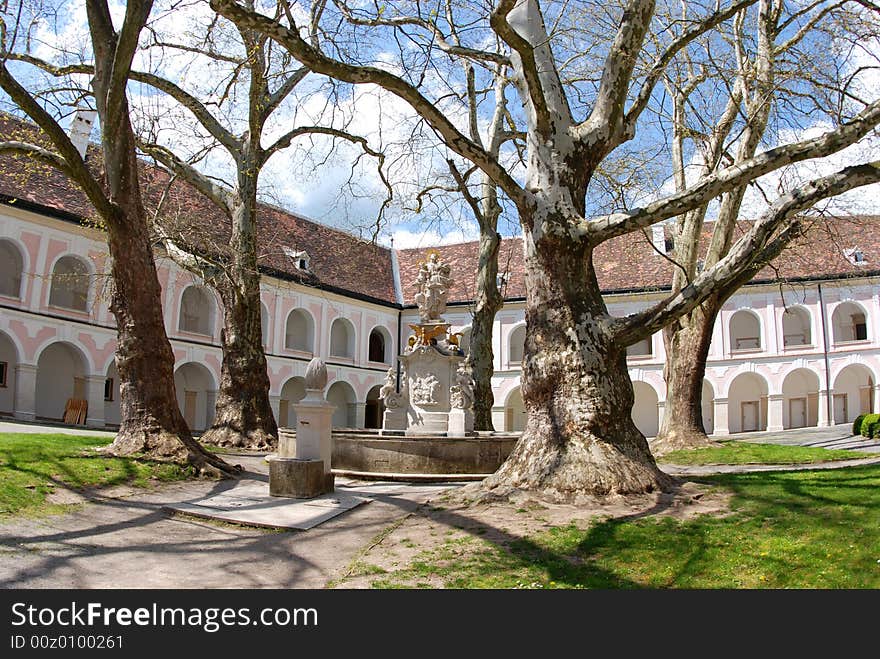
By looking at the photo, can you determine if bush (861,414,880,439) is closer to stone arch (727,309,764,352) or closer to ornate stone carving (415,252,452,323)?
stone arch (727,309,764,352)

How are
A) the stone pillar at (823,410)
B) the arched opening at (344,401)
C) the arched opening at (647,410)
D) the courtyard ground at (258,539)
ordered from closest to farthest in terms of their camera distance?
the courtyard ground at (258,539) < the stone pillar at (823,410) < the arched opening at (344,401) < the arched opening at (647,410)

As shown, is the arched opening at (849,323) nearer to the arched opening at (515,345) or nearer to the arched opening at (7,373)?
the arched opening at (515,345)

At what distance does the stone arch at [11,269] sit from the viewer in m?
23.1

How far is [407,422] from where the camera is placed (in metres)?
16.4

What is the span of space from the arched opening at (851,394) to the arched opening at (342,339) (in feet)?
73.5

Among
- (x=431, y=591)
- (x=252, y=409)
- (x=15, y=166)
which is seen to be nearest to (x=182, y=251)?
(x=252, y=409)

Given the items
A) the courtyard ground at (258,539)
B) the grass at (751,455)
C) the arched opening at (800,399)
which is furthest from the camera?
the arched opening at (800,399)

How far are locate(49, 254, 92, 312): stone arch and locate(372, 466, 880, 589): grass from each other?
21815 millimetres

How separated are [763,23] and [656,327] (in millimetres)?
7412

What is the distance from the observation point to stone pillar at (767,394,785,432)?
3228 centimetres

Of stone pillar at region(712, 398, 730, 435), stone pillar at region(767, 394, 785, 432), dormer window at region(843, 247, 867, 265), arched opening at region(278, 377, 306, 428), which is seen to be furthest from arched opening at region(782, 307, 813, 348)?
arched opening at region(278, 377, 306, 428)

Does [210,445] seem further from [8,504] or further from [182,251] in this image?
[8,504]

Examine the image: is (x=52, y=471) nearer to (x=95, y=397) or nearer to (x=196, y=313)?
(x=95, y=397)

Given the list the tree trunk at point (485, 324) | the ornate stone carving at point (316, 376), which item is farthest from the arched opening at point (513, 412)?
the ornate stone carving at point (316, 376)
